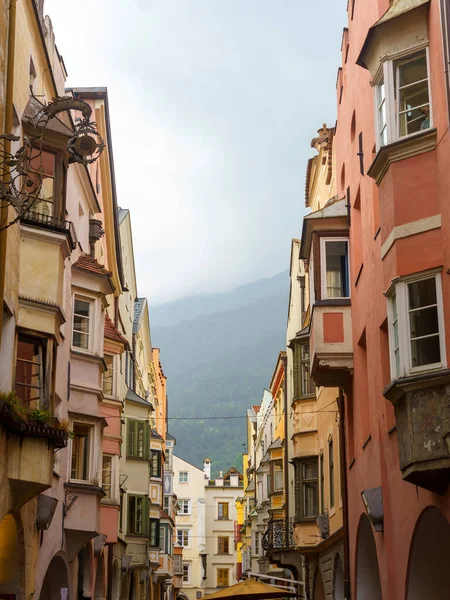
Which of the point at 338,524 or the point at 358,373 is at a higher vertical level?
the point at 358,373

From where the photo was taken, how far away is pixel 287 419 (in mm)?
44344

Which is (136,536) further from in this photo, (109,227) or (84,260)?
(84,260)

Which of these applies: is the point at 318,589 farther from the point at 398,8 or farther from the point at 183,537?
the point at 183,537

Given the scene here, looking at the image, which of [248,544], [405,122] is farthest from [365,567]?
[248,544]

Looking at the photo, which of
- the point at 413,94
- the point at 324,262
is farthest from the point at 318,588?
the point at 413,94

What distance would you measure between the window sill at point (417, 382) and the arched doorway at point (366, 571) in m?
7.94

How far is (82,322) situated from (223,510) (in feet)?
274

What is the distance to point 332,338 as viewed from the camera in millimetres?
22672

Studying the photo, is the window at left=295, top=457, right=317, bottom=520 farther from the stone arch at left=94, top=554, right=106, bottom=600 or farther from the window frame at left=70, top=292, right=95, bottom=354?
the window frame at left=70, top=292, right=95, bottom=354

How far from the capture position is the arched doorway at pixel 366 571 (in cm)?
2198

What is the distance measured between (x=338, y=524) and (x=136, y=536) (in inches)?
745

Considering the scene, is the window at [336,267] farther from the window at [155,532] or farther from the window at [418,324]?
the window at [155,532]

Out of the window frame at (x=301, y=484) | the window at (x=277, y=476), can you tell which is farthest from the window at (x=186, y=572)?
the window frame at (x=301, y=484)

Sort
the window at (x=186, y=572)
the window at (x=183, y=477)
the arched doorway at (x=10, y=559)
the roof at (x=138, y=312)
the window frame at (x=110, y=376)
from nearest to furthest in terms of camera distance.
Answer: the arched doorway at (x=10, y=559)
the window frame at (x=110, y=376)
the roof at (x=138, y=312)
the window at (x=186, y=572)
the window at (x=183, y=477)
